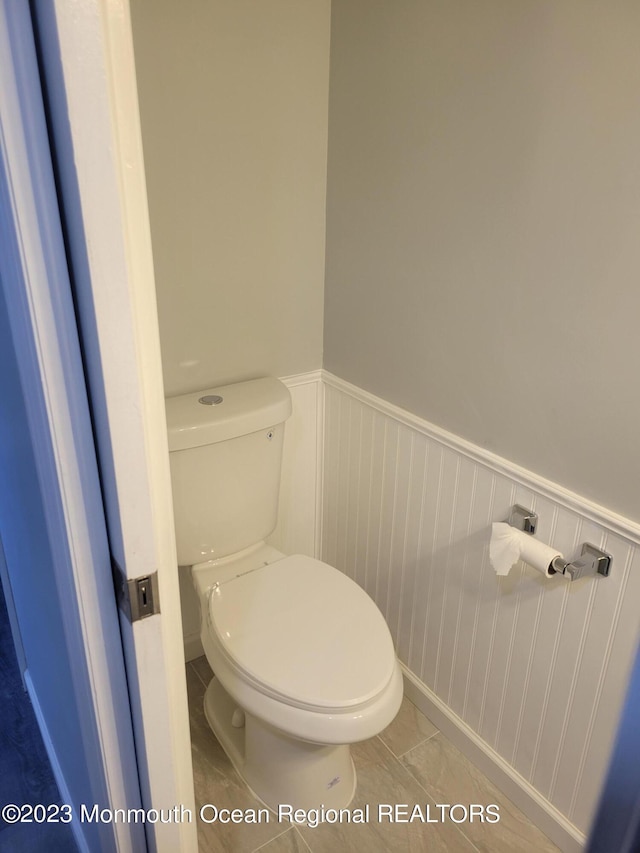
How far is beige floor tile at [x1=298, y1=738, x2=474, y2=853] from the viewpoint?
4.67 ft

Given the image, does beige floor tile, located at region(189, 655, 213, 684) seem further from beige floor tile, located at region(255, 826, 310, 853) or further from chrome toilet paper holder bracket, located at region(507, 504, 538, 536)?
chrome toilet paper holder bracket, located at region(507, 504, 538, 536)

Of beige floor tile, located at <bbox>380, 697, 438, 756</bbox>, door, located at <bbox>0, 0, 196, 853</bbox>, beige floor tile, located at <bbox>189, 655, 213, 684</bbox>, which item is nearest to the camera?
door, located at <bbox>0, 0, 196, 853</bbox>

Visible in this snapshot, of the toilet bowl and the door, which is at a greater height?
the door

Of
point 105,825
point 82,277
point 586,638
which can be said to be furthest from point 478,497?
point 82,277

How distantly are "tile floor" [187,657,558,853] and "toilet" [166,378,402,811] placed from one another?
0.04 metres

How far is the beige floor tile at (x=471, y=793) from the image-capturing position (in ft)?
4.71

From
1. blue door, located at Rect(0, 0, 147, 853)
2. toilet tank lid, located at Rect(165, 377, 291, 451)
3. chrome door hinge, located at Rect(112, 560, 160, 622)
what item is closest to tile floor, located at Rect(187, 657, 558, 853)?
blue door, located at Rect(0, 0, 147, 853)

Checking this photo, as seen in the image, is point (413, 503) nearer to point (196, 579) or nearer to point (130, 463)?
point (196, 579)

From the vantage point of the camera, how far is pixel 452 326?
1.42m

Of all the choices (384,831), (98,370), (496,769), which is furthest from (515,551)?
(98,370)

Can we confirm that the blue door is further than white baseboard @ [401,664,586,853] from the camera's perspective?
No

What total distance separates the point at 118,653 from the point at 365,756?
109cm

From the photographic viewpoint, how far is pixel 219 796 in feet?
5.02

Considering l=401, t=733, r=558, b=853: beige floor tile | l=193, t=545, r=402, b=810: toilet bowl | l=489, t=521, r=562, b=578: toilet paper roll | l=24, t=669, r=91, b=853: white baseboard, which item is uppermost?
l=489, t=521, r=562, b=578: toilet paper roll
